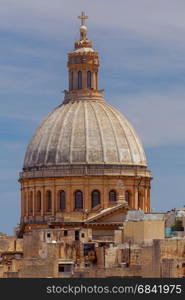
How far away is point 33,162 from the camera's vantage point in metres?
156

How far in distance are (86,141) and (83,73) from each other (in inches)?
233

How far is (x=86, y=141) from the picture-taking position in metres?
155

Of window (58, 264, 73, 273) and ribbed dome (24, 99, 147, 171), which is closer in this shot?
window (58, 264, 73, 273)

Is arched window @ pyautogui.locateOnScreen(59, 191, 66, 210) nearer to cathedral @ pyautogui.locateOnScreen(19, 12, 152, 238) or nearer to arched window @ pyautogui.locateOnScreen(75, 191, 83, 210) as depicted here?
cathedral @ pyautogui.locateOnScreen(19, 12, 152, 238)

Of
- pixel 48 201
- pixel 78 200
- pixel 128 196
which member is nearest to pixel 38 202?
pixel 48 201

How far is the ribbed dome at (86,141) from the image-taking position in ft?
507

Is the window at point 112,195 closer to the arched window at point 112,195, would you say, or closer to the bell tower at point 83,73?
the arched window at point 112,195

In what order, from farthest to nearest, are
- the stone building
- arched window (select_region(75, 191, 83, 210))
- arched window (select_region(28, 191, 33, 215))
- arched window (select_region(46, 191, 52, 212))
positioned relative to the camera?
arched window (select_region(28, 191, 33, 215))
arched window (select_region(46, 191, 52, 212))
arched window (select_region(75, 191, 83, 210))
the stone building

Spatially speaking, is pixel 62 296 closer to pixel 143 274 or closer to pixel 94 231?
pixel 143 274

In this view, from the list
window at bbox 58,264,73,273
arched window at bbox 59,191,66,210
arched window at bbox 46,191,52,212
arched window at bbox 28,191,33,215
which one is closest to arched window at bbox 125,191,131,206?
arched window at bbox 59,191,66,210

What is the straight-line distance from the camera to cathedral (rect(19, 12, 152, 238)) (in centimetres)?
15412

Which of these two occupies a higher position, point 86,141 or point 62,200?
point 86,141

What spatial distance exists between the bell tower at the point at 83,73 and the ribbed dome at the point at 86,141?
1951 millimetres

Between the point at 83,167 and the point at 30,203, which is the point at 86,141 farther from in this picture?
the point at 30,203
